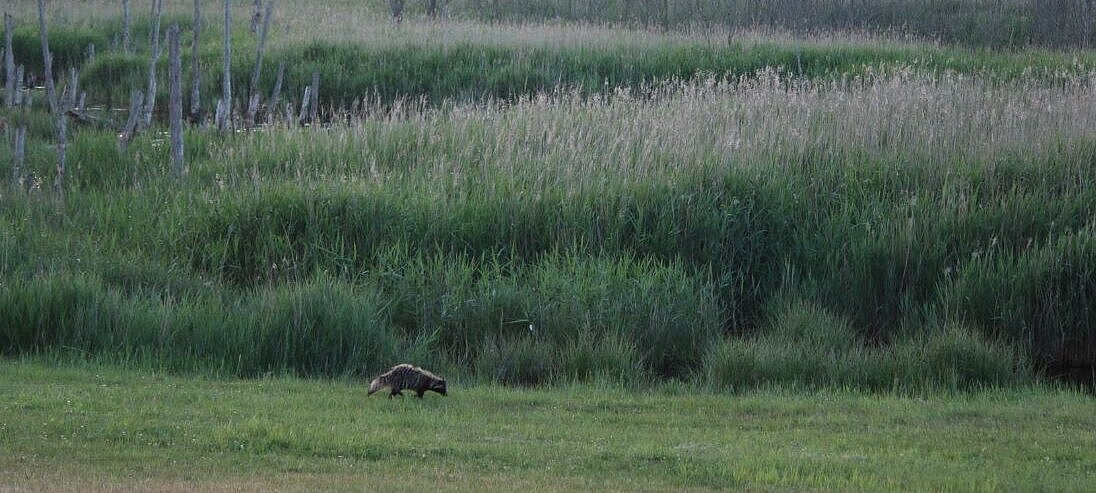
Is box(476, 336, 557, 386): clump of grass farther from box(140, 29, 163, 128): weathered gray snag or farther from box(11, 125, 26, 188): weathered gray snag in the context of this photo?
box(140, 29, 163, 128): weathered gray snag

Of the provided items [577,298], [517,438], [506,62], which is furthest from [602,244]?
[506,62]

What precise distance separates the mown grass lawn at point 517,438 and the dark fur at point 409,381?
0.32 feet

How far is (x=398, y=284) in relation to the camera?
37.7 ft

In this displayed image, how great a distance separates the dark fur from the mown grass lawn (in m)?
0.10

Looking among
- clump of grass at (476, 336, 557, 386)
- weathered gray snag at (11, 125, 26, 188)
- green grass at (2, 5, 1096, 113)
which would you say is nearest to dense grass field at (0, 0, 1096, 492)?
clump of grass at (476, 336, 557, 386)

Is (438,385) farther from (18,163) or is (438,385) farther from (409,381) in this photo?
(18,163)

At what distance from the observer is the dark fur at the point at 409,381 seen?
27.9ft

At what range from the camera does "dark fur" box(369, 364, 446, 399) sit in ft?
27.9

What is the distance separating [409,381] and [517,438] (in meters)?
1.42

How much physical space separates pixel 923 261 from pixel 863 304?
0.75 m

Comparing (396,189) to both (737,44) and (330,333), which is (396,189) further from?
(737,44)

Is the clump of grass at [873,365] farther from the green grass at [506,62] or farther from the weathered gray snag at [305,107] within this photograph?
the green grass at [506,62]

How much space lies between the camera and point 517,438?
7355 millimetres

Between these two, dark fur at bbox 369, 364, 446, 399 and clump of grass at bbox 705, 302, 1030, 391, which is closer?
dark fur at bbox 369, 364, 446, 399
